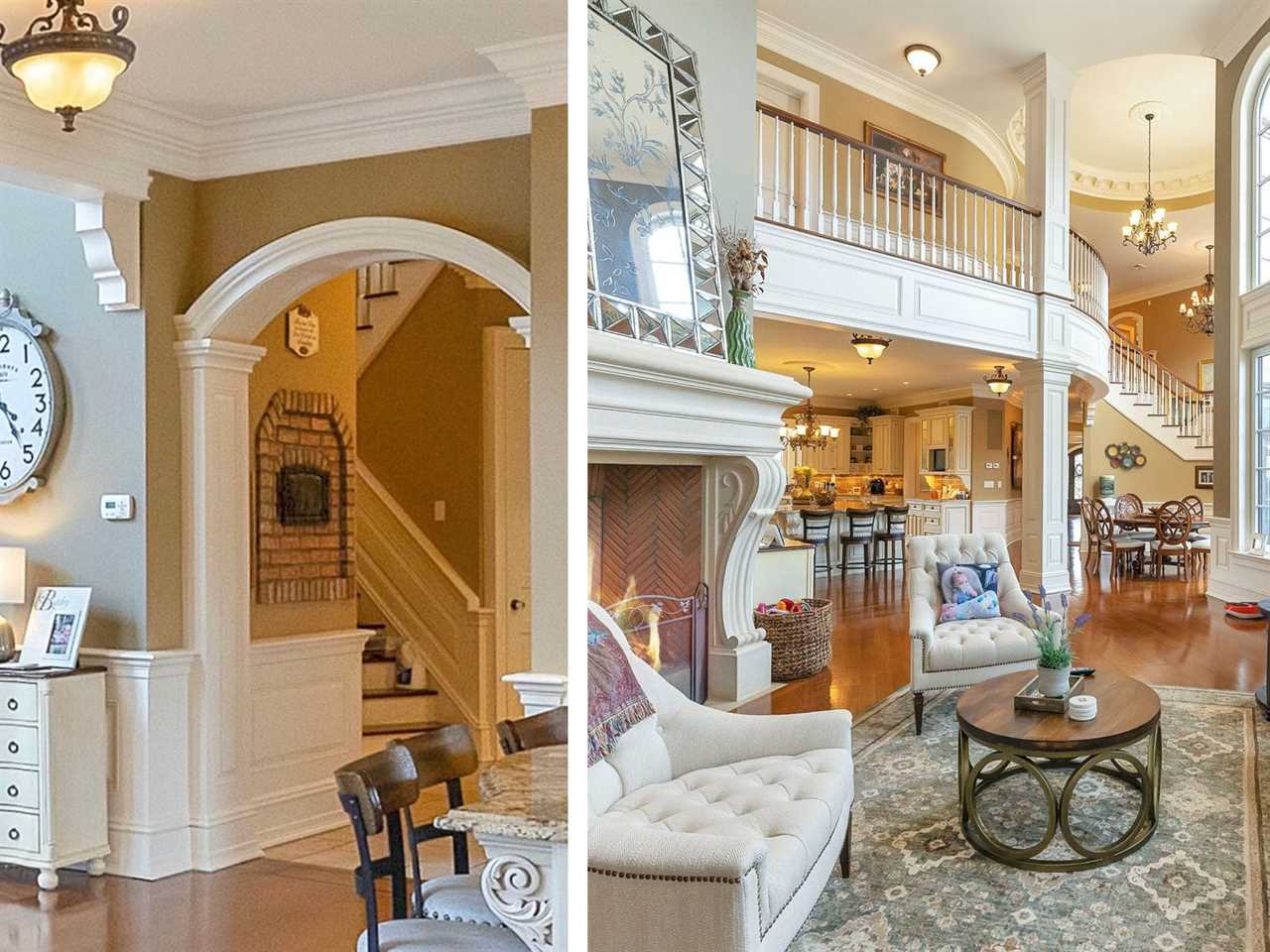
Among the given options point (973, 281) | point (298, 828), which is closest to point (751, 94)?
point (298, 828)

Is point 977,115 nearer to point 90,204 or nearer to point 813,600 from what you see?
point 813,600

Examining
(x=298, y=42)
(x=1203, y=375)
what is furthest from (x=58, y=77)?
(x=1203, y=375)

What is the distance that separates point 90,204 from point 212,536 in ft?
2.84

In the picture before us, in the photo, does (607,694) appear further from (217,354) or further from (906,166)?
(217,354)

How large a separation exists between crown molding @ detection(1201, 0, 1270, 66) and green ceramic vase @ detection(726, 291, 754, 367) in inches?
42.4

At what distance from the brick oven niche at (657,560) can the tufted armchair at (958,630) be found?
1.82ft

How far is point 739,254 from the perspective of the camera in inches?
41.5

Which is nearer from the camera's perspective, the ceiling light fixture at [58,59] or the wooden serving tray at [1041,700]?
the ceiling light fixture at [58,59]

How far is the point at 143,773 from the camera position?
129 centimetres

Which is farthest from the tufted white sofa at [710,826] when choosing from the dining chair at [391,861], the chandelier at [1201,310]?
the chandelier at [1201,310]

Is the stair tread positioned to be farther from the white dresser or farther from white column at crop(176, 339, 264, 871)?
the white dresser

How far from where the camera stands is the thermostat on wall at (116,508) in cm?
127

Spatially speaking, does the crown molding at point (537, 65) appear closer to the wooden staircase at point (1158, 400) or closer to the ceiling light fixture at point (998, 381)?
the ceiling light fixture at point (998, 381)

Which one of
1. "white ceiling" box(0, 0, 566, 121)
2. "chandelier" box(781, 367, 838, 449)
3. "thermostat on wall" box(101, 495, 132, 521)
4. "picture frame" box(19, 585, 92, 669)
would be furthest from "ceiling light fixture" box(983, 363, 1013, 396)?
"picture frame" box(19, 585, 92, 669)
